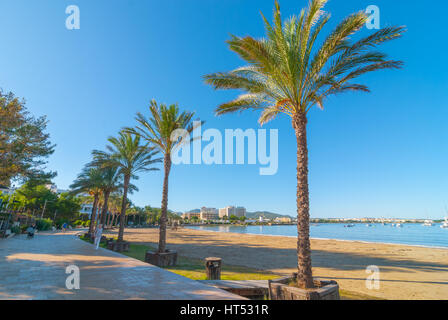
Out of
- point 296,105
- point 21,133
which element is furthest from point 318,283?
point 21,133

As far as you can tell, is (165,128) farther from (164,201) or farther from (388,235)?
(388,235)

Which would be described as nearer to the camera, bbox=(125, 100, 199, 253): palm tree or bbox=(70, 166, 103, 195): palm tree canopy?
bbox=(125, 100, 199, 253): palm tree

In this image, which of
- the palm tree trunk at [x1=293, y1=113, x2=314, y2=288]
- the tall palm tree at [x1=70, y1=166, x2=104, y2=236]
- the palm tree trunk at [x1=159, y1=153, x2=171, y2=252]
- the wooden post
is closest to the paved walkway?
the wooden post

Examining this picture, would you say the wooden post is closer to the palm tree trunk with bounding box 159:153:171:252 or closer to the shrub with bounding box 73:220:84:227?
the palm tree trunk with bounding box 159:153:171:252

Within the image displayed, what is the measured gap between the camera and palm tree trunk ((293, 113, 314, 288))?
16.7 ft

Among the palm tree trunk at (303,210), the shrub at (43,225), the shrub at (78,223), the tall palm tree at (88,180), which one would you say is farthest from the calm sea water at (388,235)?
the shrub at (43,225)

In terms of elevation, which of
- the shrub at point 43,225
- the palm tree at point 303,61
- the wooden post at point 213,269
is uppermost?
the palm tree at point 303,61

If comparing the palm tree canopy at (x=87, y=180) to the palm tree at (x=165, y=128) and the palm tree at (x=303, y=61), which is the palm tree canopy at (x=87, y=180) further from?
the palm tree at (x=303, y=61)

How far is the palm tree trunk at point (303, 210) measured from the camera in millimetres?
5078

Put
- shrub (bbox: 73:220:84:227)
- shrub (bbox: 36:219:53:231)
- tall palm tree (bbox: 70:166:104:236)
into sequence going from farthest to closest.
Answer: shrub (bbox: 73:220:84:227)
shrub (bbox: 36:219:53:231)
tall palm tree (bbox: 70:166:104:236)

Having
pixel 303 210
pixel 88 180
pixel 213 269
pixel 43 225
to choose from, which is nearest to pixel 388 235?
pixel 213 269

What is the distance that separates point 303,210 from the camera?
541 centimetres

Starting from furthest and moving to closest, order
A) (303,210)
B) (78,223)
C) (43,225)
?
1. (78,223)
2. (43,225)
3. (303,210)
